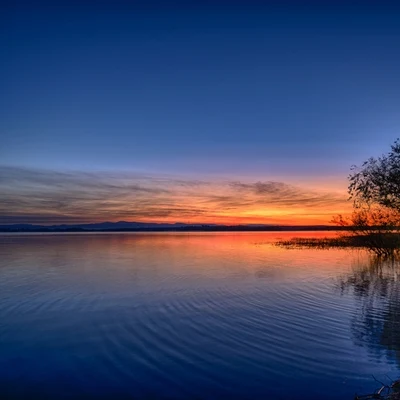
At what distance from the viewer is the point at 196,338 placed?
12.0 m

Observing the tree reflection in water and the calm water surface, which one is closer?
the calm water surface

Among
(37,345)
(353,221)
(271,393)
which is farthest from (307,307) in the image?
(353,221)

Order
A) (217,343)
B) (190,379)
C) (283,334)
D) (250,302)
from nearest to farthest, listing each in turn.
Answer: (190,379), (217,343), (283,334), (250,302)

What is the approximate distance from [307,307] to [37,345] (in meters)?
10.9

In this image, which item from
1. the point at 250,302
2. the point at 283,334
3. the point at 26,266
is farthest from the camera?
the point at 26,266

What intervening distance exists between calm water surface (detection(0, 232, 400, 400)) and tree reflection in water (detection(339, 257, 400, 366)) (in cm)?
6

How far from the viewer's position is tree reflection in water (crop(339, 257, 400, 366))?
11.5m

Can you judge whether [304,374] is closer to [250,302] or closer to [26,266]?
[250,302]

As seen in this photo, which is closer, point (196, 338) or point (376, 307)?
point (196, 338)

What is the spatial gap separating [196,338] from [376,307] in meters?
9.23

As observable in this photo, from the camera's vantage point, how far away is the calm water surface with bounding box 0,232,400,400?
8.56m

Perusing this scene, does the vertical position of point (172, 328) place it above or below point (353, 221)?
below

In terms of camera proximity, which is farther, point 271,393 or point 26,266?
point 26,266

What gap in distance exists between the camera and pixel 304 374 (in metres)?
9.04
